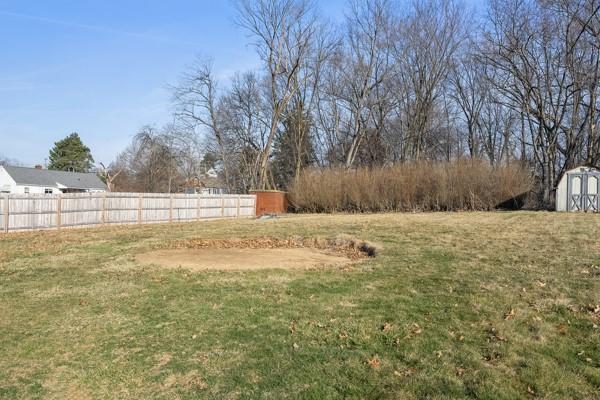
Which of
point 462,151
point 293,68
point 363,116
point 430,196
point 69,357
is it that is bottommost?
point 69,357

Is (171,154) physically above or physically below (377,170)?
above

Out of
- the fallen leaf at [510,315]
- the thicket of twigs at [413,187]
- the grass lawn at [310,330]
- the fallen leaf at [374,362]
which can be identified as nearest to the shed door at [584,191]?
the thicket of twigs at [413,187]

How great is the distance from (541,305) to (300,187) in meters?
25.4

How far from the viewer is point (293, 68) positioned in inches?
1491

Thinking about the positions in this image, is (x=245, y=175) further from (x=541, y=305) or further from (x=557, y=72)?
(x=541, y=305)

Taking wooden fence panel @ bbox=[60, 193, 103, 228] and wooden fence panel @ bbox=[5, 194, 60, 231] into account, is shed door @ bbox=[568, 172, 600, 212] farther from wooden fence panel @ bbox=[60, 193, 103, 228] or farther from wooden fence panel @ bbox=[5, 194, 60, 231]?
wooden fence panel @ bbox=[5, 194, 60, 231]

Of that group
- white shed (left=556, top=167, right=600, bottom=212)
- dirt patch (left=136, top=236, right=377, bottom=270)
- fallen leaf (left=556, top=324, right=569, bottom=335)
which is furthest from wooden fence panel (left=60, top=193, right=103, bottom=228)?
white shed (left=556, top=167, right=600, bottom=212)

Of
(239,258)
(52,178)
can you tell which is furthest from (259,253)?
(52,178)

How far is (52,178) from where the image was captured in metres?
51.8

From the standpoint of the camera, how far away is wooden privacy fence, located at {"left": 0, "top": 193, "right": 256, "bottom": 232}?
16.7m

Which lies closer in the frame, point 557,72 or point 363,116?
point 557,72

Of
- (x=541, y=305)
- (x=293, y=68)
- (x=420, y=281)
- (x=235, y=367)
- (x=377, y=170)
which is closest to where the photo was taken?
(x=235, y=367)

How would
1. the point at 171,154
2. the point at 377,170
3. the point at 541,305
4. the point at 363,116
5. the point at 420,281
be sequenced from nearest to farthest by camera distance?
the point at 541,305, the point at 420,281, the point at 377,170, the point at 363,116, the point at 171,154

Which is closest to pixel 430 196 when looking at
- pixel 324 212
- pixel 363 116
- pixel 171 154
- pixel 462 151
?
pixel 324 212
